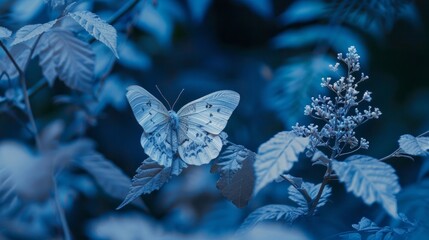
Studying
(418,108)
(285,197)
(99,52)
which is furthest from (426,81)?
(99,52)

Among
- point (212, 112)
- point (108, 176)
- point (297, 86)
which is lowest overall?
point (108, 176)

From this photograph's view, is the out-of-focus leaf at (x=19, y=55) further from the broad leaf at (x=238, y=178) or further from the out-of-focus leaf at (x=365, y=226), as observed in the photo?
the out-of-focus leaf at (x=365, y=226)

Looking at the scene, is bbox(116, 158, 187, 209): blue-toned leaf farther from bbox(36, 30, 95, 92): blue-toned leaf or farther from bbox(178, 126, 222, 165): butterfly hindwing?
bbox(36, 30, 95, 92): blue-toned leaf

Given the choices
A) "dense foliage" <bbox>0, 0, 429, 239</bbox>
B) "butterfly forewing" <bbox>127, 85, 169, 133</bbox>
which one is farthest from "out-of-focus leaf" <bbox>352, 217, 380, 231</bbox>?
"butterfly forewing" <bbox>127, 85, 169, 133</bbox>

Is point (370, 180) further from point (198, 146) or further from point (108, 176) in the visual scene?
point (108, 176)

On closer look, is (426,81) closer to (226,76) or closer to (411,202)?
(226,76)

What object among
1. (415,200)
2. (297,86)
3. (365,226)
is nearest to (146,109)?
(365,226)
